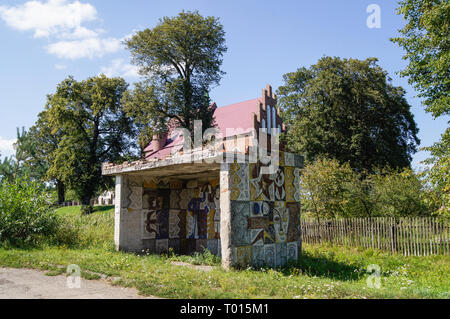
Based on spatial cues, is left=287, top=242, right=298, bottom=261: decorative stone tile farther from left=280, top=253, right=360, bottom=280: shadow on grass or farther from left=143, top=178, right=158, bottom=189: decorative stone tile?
left=143, top=178, right=158, bottom=189: decorative stone tile

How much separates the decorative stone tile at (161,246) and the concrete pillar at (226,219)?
4.92 metres

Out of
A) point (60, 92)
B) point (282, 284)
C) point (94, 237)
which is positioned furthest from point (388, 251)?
point (60, 92)

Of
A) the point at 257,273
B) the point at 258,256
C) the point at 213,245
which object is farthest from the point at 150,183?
the point at 257,273

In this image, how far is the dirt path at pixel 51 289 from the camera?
6152 millimetres

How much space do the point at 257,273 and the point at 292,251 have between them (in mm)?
2669

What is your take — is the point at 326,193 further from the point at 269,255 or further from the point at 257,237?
the point at 257,237

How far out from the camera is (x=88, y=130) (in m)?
35.9

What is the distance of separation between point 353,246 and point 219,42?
18077 mm

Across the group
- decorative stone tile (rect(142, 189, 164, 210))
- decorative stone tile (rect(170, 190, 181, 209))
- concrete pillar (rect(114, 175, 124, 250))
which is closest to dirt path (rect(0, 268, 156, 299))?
concrete pillar (rect(114, 175, 124, 250))

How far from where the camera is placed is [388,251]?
46.4 ft

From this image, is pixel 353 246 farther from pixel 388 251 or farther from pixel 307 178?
pixel 307 178

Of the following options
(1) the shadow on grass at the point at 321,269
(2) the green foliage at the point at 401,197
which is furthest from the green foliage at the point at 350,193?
(1) the shadow on grass at the point at 321,269

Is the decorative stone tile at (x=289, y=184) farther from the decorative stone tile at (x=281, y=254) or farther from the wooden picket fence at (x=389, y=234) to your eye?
the wooden picket fence at (x=389, y=234)

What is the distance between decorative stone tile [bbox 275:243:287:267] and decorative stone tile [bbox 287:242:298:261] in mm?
163
